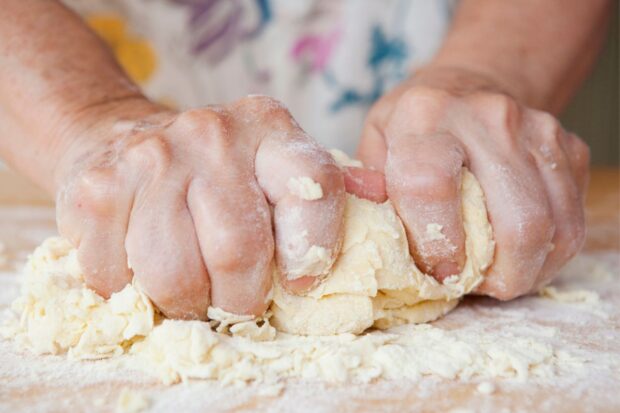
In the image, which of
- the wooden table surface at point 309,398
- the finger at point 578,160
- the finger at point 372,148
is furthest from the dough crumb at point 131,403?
the finger at point 578,160

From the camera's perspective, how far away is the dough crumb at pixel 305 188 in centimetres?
72

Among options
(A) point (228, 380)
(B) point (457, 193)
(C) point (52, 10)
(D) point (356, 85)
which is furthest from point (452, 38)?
(A) point (228, 380)

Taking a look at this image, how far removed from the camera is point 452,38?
129 cm

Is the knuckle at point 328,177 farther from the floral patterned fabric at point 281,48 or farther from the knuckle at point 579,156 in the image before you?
the floral patterned fabric at point 281,48

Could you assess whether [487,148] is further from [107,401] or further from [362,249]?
[107,401]

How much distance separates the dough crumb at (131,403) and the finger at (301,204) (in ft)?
0.67

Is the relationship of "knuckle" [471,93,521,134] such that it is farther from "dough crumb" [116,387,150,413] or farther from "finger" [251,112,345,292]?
"dough crumb" [116,387,150,413]

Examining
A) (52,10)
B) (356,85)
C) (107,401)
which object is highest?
(52,10)

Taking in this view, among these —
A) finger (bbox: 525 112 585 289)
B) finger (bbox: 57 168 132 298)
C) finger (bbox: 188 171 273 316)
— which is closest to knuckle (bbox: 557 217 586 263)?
finger (bbox: 525 112 585 289)

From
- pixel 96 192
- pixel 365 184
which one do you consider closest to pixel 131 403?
pixel 96 192

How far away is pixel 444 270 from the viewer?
858mm

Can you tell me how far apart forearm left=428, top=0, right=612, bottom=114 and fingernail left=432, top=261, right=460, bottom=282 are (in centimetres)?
42

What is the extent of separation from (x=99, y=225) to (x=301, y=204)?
0.22 meters

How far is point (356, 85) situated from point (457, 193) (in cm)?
87
